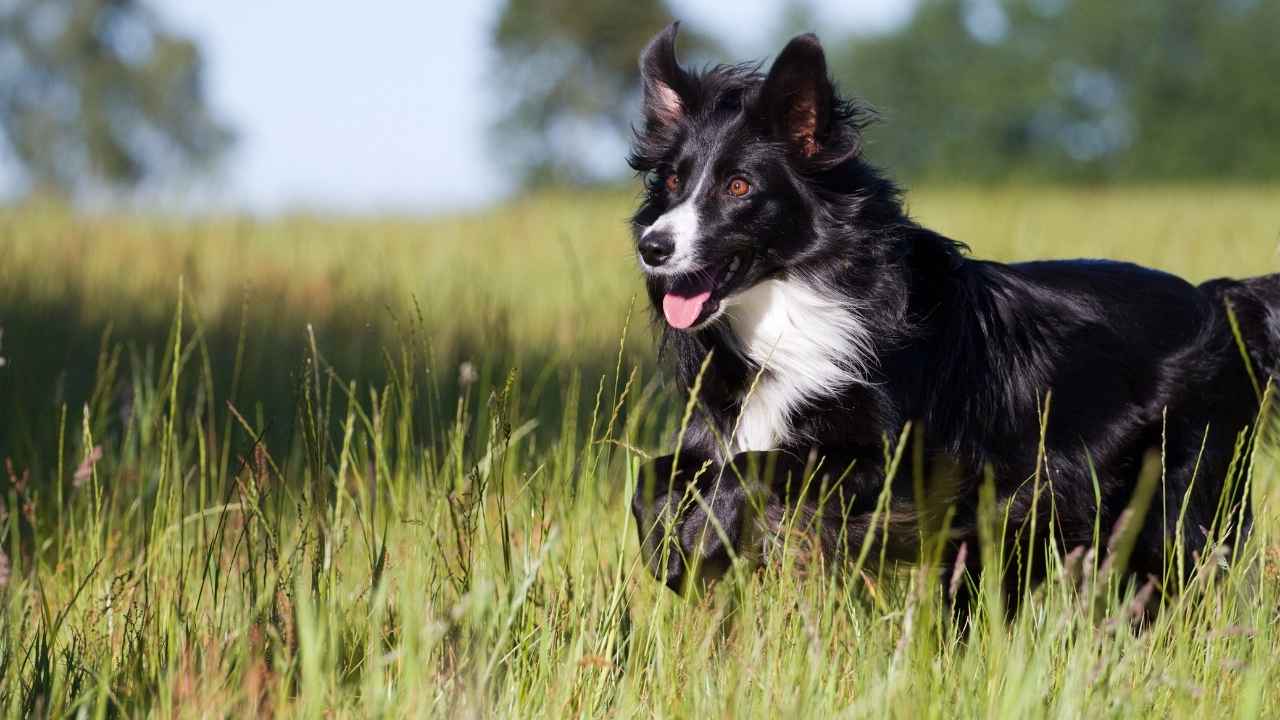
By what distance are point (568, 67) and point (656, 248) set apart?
41903mm

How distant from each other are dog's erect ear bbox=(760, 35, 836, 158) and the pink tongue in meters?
0.54

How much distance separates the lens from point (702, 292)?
Result: 352cm

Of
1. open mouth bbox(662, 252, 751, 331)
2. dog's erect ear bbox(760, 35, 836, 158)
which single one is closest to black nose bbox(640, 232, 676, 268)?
open mouth bbox(662, 252, 751, 331)

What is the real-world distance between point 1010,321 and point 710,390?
0.91 m

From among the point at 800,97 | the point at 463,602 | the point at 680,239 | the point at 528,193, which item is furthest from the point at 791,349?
the point at 528,193

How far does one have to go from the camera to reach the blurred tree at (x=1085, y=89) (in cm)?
4106

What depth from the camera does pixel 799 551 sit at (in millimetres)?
3188

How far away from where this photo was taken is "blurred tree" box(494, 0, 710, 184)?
41.8 m

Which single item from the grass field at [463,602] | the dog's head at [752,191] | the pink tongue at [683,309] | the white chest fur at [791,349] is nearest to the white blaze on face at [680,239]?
the dog's head at [752,191]

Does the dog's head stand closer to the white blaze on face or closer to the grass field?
the white blaze on face

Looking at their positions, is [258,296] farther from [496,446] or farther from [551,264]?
[496,446]

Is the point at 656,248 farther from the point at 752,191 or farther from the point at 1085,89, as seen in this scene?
the point at 1085,89

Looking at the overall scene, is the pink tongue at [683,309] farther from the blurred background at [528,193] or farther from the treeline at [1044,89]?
the treeline at [1044,89]

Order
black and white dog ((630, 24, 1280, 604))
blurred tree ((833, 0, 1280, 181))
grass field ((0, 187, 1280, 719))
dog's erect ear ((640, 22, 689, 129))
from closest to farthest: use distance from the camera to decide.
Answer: grass field ((0, 187, 1280, 719)), black and white dog ((630, 24, 1280, 604)), dog's erect ear ((640, 22, 689, 129)), blurred tree ((833, 0, 1280, 181))
